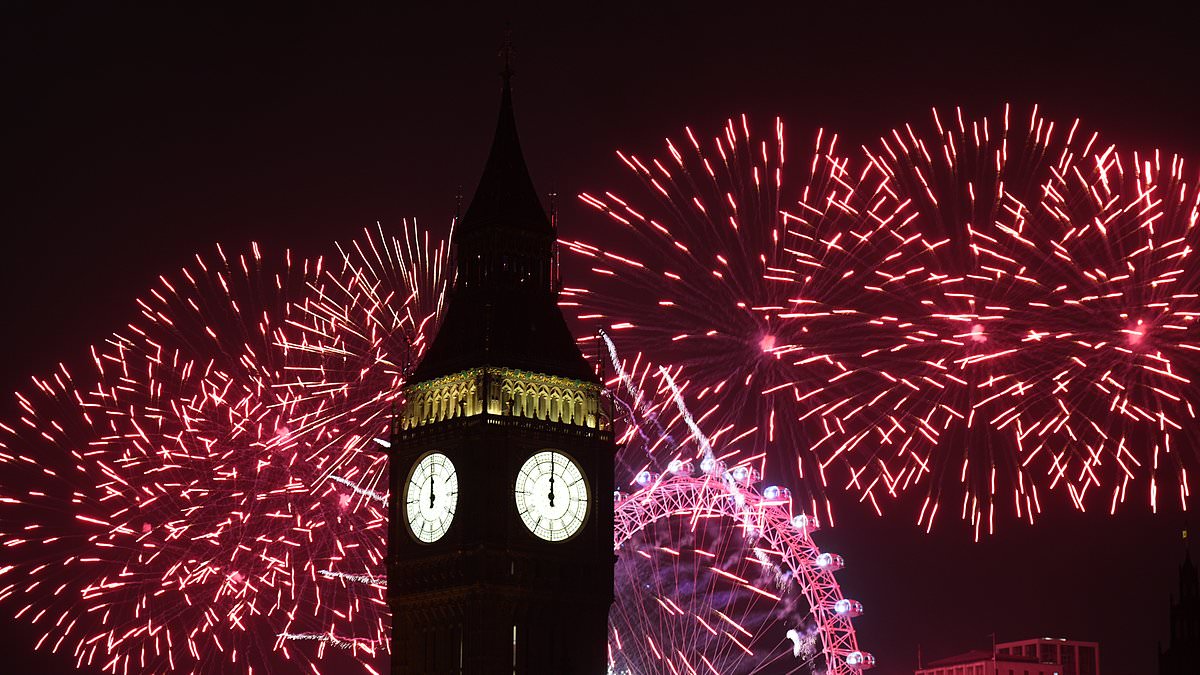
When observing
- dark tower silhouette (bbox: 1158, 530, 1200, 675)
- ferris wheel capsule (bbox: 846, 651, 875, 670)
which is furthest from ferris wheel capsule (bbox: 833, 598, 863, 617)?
dark tower silhouette (bbox: 1158, 530, 1200, 675)

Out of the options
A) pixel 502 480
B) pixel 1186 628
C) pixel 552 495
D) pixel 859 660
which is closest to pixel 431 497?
pixel 502 480

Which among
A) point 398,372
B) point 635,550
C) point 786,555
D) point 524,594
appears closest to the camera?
point 524,594

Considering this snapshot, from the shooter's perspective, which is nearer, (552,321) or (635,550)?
(552,321)

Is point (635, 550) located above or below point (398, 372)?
below

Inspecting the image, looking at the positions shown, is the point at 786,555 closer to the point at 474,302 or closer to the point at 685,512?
the point at 685,512

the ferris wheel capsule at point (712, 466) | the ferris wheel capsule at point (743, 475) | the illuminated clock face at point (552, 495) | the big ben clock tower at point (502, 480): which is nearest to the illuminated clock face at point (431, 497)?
the big ben clock tower at point (502, 480)

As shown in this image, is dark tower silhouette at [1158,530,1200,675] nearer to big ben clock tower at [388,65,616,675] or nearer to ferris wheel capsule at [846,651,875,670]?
big ben clock tower at [388,65,616,675]

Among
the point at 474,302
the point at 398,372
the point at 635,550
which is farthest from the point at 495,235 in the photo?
the point at 635,550
